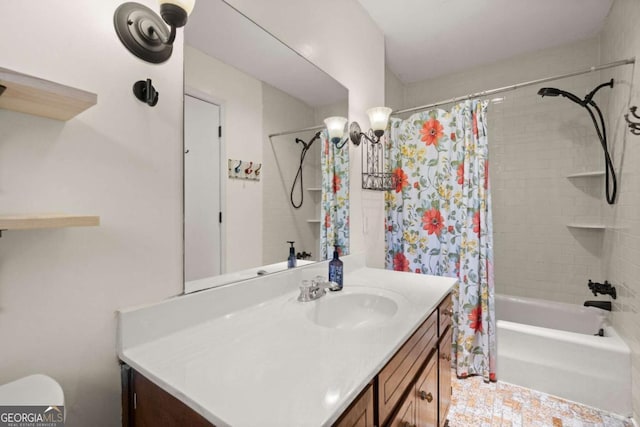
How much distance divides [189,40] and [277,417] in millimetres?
1099

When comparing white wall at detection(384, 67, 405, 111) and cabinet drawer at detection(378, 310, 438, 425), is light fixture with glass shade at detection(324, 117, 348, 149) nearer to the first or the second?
cabinet drawer at detection(378, 310, 438, 425)

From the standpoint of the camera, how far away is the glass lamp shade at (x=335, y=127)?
1675 mm

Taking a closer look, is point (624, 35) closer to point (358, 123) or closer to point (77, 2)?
point (358, 123)

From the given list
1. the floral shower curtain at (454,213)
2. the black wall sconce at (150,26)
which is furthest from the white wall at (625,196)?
the black wall sconce at (150,26)

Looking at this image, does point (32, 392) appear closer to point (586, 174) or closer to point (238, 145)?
point (238, 145)

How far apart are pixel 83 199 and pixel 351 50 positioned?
1736 millimetres

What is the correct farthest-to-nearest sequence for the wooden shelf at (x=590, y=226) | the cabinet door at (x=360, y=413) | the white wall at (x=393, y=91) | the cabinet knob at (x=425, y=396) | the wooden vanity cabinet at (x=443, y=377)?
the white wall at (x=393, y=91)
the wooden shelf at (x=590, y=226)
the wooden vanity cabinet at (x=443, y=377)
the cabinet knob at (x=425, y=396)
the cabinet door at (x=360, y=413)

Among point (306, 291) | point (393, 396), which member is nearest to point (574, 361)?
point (393, 396)

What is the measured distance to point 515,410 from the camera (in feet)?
5.90

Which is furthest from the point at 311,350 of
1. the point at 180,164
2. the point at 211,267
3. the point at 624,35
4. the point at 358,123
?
the point at 624,35

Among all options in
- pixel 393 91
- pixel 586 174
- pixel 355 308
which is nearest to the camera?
pixel 355 308

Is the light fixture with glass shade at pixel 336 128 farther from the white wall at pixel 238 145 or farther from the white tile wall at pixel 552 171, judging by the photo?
the white tile wall at pixel 552 171

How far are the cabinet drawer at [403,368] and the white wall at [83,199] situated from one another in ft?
2.34

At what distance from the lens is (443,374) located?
146 cm
